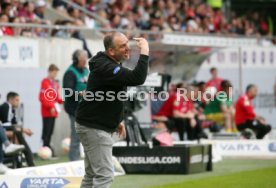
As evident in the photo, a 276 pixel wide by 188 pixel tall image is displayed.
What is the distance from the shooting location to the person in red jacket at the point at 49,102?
19234 millimetres

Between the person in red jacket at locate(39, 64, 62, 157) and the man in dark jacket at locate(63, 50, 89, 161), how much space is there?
206cm

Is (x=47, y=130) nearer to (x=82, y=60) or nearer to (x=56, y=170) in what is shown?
(x=82, y=60)

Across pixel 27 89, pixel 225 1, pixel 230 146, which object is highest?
pixel 225 1

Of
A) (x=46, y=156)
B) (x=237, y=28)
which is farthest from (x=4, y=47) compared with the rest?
(x=237, y=28)

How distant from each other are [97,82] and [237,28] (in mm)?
23263

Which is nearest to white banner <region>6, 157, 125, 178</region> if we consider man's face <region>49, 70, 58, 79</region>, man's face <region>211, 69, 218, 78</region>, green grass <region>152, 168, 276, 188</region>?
green grass <region>152, 168, 276, 188</region>

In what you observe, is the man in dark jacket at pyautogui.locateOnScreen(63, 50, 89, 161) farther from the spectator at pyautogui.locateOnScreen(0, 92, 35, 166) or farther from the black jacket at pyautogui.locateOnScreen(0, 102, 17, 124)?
the black jacket at pyautogui.locateOnScreen(0, 102, 17, 124)

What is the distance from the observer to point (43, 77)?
2006cm

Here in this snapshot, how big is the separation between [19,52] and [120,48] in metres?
9.08

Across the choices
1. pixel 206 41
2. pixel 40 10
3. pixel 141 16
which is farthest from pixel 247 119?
pixel 141 16

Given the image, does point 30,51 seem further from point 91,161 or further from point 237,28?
point 237,28

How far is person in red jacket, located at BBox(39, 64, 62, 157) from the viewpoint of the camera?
63.1 feet

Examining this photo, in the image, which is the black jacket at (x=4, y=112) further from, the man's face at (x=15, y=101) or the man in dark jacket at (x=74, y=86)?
the man in dark jacket at (x=74, y=86)

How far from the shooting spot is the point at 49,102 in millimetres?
19219
